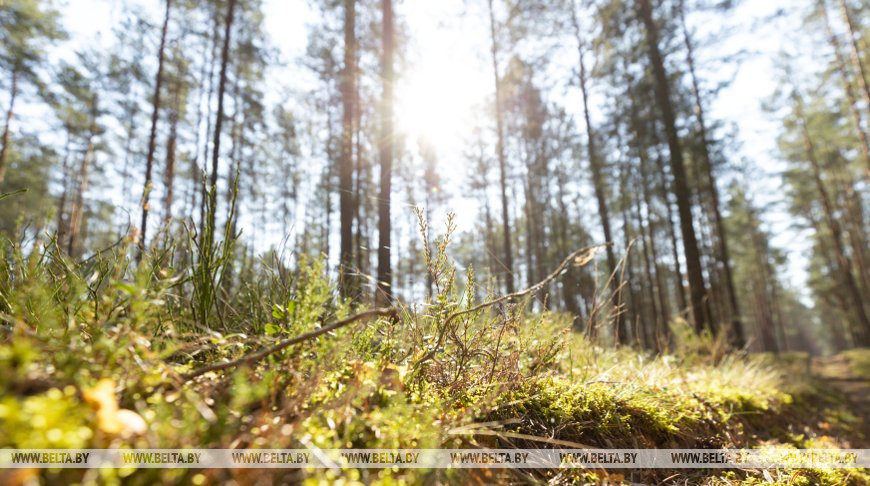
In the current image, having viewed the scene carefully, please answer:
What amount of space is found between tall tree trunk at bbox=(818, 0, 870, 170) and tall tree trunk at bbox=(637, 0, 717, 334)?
10.6 meters

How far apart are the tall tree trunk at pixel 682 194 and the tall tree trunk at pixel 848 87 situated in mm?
10556

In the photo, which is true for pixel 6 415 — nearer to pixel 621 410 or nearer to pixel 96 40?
pixel 621 410

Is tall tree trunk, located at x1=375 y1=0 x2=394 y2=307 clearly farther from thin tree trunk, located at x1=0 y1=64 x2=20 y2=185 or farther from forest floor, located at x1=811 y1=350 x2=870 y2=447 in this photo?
thin tree trunk, located at x1=0 y1=64 x2=20 y2=185

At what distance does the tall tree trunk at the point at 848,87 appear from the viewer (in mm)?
13689

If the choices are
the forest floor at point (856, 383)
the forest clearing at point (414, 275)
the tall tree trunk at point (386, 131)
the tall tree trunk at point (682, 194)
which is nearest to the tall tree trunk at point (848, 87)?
the forest clearing at point (414, 275)

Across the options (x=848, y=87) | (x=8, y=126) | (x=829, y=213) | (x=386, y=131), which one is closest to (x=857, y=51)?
(x=848, y=87)

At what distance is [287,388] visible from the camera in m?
1.38

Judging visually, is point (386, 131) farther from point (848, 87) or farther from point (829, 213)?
point (829, 213)

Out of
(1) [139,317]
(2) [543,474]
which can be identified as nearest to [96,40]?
(1) [139,317]

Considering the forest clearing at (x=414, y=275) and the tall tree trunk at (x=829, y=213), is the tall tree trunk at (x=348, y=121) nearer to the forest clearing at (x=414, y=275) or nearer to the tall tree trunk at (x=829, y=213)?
the forest clearing at (x=414, y=275)

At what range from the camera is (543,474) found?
158 cm

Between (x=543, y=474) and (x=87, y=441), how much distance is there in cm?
151

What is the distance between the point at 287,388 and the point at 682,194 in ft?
31.4

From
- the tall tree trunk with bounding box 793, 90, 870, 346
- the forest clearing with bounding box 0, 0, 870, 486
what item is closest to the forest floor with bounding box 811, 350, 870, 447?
the forest clearing with bounding box 0, 0, 870, 486
